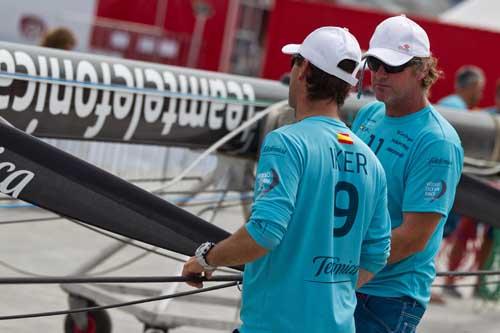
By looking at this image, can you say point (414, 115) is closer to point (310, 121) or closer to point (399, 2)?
point (310, 121)

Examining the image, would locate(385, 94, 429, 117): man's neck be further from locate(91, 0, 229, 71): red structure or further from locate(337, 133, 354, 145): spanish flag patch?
locate(91, 0, 229, 71): red structure

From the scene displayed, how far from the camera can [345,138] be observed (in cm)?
275

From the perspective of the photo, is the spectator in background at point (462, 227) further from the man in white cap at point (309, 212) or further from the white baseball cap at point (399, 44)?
the man in white cap at point (309, 212)

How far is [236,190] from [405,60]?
7.99 feet

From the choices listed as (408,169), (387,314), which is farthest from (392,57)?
(387,314)

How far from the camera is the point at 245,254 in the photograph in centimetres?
259

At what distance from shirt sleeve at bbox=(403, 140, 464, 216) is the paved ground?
2.58 m

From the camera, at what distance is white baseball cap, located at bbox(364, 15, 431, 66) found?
133 inches

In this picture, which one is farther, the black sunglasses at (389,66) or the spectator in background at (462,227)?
the spectator in background at (462,227)

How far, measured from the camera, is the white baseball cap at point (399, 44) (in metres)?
3.38

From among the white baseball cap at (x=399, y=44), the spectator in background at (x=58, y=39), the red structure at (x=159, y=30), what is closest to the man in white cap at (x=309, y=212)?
the white baseball cap at (x=399, y=44)

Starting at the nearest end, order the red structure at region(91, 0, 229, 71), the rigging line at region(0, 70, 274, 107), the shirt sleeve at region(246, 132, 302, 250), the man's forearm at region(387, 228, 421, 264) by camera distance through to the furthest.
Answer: the shirt sleeve at region(246, 132, 302, 250), the man's forearm at region(387, 228, 421, 264), the rigging line at region(0, 70, 274, 107), the red structure at region(91, 0, 229, 71)

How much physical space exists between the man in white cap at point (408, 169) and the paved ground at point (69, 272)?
7.89 feet

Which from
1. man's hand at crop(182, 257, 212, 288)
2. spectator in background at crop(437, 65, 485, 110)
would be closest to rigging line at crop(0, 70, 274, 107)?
man's hand at crop(182, 257, 212, 288)
